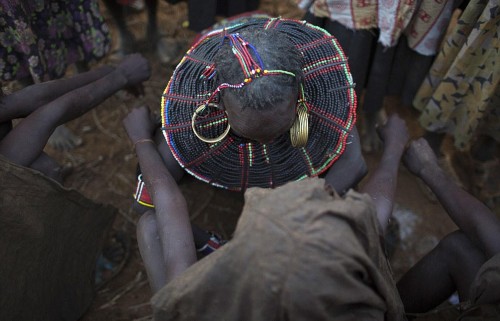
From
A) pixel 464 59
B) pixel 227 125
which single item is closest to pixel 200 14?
pixel 227 125

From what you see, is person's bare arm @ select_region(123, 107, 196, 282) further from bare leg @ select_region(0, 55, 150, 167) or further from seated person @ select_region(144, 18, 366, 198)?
bare leg @ select_region(0, 55, 150, 167)

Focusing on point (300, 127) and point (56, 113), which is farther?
point (56, 113)

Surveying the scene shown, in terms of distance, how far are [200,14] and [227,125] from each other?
1316mm

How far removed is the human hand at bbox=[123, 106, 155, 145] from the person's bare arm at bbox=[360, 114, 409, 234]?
3.14ft

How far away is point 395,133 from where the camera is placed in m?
2.05

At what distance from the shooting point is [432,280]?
1.90m

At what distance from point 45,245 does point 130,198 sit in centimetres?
101

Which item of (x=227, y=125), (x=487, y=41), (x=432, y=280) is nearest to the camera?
(x=227, y=125)

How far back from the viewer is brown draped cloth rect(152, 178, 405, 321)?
0.97 meters

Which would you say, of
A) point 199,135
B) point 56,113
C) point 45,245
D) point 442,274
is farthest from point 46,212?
point 442,274

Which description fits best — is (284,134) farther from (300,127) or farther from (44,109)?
(44,109)

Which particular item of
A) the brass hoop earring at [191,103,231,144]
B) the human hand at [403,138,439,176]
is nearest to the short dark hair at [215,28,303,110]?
the brass hoop earring at [191,103,231,144]

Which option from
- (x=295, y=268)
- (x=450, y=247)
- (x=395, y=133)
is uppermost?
(x=295, y=268)

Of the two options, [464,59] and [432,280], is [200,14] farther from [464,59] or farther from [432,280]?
[432,280]
